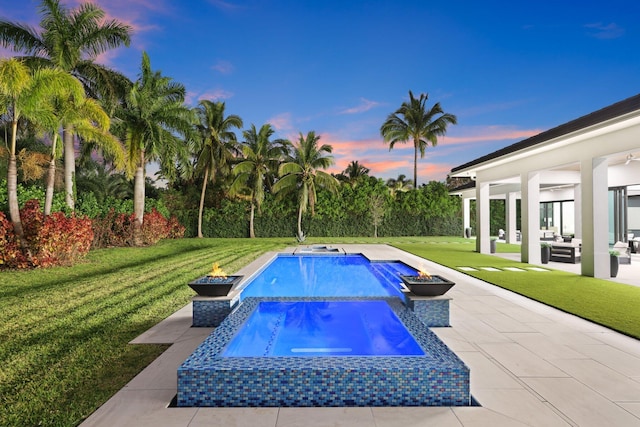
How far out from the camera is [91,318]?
5.54m

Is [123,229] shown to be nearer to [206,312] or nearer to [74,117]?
[74,117]

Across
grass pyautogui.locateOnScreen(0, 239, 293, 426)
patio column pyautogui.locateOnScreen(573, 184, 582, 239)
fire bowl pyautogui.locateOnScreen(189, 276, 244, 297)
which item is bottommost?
grass pyautogui.locateOnScreen(0, 239, 293, 426)

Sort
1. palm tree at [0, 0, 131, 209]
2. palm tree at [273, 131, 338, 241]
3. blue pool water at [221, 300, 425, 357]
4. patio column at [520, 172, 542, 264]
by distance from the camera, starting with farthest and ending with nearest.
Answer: palm tree at [273, 131, 338, 241] → palm tree at [0, 0, 131, 209] → patio column at [520, 172, 542, 264] → blue pool water at [221, 300, 425, 357]

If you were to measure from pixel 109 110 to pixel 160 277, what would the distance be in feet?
35.0

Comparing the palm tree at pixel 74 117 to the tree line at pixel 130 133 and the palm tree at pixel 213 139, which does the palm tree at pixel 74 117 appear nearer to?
the tree line at pixel 130 133

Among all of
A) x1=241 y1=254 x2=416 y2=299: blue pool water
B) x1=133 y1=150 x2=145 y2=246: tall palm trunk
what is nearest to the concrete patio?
x1=241 y1=254 x2=416 y2=299: blue pool water

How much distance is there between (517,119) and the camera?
83.2 feet

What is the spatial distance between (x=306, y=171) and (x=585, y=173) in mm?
16726

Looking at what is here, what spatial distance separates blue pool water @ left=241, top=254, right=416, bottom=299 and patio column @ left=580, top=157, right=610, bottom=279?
4484mm

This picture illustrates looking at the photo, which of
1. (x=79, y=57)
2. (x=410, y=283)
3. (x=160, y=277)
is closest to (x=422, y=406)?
(x=410, y=283)

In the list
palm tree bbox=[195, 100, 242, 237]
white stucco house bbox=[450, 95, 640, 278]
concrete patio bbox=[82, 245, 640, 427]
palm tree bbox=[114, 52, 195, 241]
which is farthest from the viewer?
palm tree bbox=[195, 100, 242, 237]

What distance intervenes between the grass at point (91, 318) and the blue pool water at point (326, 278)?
1.44 meters

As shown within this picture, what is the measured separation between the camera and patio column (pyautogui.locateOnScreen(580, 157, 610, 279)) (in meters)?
8.97

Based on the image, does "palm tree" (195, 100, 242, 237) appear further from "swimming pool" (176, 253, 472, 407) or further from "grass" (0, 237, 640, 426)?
"swimming pool" (176, 253, 472, 407)
